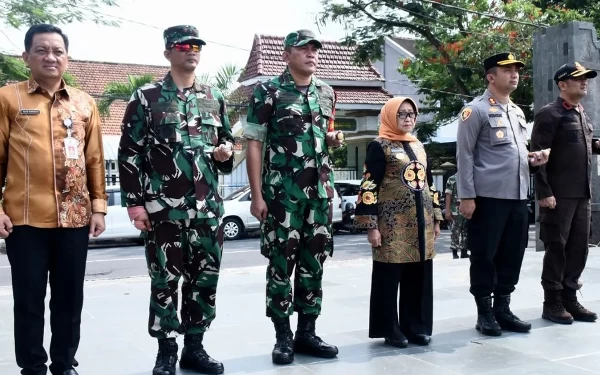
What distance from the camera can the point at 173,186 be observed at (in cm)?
388

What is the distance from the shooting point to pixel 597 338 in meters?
4.78

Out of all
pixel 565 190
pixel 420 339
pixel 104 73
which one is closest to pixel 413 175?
pixel 420 339

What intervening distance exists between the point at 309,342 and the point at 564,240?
222cm

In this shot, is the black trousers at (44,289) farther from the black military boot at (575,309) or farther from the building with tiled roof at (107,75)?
the building with tiled roof at (107,75)

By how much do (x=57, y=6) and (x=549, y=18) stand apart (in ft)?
38.0

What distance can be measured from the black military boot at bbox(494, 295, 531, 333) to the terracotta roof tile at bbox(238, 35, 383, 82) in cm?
1844

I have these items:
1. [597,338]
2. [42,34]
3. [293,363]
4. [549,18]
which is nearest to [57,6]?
[42,34]

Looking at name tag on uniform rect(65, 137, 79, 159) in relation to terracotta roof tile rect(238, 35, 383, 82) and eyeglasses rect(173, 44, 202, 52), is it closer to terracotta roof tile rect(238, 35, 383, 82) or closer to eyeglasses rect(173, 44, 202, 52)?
eyeglasses rect(173, 44, 202, 52)

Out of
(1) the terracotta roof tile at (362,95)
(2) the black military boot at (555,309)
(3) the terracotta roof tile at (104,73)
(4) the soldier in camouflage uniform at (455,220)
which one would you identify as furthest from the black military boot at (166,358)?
(3) the terracotta roof tile at (104,73)

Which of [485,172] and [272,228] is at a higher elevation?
[485,172]

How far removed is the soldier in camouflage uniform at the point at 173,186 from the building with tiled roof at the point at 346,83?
759 inches

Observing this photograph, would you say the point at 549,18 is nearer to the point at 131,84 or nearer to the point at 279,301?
the point at 131,84

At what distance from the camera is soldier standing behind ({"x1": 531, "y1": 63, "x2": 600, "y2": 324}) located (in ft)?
17.3

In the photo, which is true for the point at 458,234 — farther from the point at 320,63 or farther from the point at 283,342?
the point at 320,63
